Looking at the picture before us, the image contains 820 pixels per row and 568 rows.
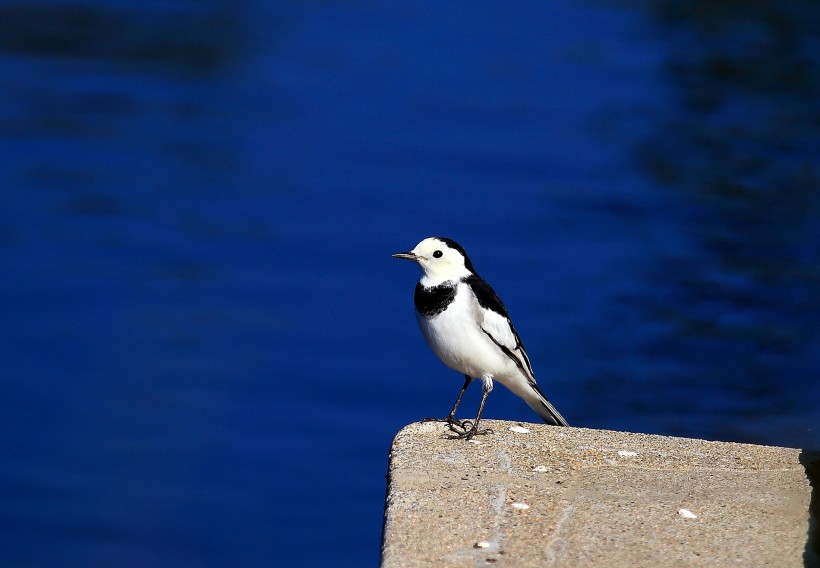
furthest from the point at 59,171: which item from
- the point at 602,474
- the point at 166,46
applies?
the point at 602,474

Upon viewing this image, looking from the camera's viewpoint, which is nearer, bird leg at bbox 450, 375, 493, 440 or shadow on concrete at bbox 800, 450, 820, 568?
shadow on concrete at bbox 800, 450, 820, 568

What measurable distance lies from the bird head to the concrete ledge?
67 cm

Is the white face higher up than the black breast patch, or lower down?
higher up

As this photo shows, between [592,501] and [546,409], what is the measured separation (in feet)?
4.63

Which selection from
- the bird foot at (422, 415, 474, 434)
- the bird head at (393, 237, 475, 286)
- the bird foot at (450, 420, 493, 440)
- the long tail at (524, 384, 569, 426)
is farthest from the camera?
the long tail at (524, 384, 569, 426)

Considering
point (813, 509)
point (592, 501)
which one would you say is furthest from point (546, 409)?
point (813, 509)

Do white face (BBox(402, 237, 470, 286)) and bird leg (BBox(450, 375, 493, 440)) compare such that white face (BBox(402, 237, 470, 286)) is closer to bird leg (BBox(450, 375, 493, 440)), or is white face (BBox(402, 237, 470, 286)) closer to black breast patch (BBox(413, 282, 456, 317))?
black breast patch (BBox(413, 282, 456, 317))

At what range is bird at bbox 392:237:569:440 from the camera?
18.2 feet

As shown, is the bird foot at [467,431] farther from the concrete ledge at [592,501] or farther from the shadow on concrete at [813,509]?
the shadow on concrete at [813,509]

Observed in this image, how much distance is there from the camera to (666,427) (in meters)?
9.48

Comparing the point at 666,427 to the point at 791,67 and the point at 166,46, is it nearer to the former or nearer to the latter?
the point at 791,67

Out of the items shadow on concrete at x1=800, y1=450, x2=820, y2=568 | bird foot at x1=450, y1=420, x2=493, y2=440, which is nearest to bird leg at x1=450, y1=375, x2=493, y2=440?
bird foot at x1=450, y1=420, x2=493, y2=440

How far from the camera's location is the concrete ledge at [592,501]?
4156mm

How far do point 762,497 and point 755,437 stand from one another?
4.80 metres
